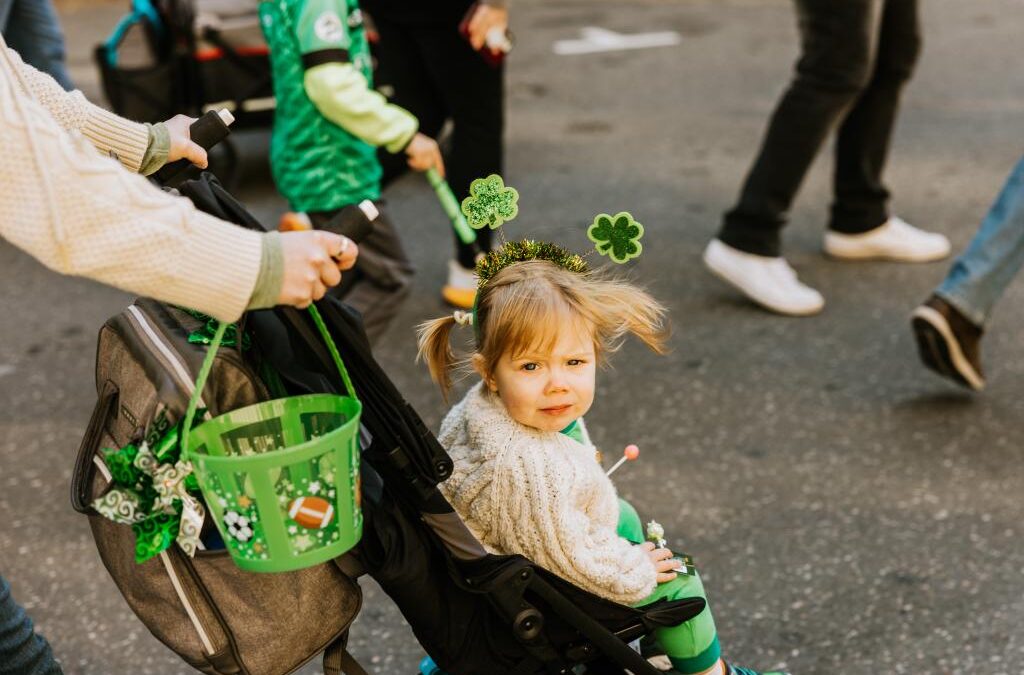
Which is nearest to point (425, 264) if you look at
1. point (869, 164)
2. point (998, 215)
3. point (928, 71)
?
point (869, 164)

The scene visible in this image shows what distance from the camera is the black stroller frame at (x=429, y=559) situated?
1937 millimetres

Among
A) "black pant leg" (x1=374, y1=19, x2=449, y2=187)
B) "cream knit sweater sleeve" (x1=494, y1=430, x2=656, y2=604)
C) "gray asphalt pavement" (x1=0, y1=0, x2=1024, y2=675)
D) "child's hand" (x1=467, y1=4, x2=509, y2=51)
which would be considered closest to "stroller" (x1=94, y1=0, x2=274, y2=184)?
"gray asphalt pavement" (x1=0, y1=0, x2=1024, y2=675)

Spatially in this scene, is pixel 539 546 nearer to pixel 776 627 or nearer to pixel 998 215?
pixel 776 627

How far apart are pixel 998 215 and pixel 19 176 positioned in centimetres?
302

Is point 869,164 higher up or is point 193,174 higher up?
point 193,174

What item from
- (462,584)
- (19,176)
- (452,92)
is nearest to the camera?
(19,176)

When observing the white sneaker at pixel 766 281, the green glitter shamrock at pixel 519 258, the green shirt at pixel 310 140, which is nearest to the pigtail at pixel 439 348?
the green glitter shamrock at pixel 519 258

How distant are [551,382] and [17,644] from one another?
3.65ft

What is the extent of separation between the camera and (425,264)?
209 inches

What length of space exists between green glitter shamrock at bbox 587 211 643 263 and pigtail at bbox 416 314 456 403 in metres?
0.31

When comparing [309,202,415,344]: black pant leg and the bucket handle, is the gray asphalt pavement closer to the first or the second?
[309,202,415,344]: black pant leg

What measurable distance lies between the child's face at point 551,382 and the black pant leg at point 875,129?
10.0ft

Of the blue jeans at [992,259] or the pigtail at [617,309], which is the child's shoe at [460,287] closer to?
the blue jeans at [992,259]

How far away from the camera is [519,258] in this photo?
7.59 ft
